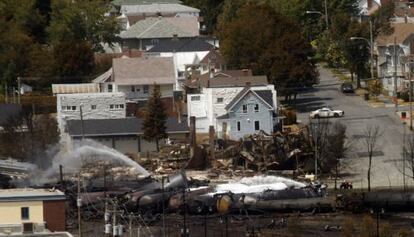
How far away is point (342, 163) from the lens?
271 ft

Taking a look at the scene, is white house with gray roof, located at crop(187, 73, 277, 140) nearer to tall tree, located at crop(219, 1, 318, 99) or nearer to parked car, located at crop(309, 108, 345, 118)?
parked car, located at crop(309, 108, 345, 118)

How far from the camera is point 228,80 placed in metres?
98.5

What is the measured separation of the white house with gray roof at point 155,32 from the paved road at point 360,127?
14.4m

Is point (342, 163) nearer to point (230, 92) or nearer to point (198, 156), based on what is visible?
point (198, 156)

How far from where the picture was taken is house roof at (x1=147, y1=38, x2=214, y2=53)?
115500 millimetres

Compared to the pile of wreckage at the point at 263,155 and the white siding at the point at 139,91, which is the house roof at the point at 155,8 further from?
the pile of wreckage at the point at 263,155

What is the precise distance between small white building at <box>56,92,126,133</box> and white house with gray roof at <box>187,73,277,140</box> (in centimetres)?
370

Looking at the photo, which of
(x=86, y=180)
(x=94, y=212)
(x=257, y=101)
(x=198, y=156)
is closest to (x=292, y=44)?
(x=257, y=101)

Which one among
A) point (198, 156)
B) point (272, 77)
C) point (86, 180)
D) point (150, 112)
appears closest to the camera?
point (86, 180)

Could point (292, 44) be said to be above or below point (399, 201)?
above

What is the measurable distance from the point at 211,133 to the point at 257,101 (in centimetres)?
466

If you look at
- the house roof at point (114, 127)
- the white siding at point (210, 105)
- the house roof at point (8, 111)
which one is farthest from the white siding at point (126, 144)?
the house roof at point (8, 111)

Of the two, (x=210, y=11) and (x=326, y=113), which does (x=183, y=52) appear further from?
(x=210, y=11)

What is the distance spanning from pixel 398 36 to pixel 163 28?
2075cm
